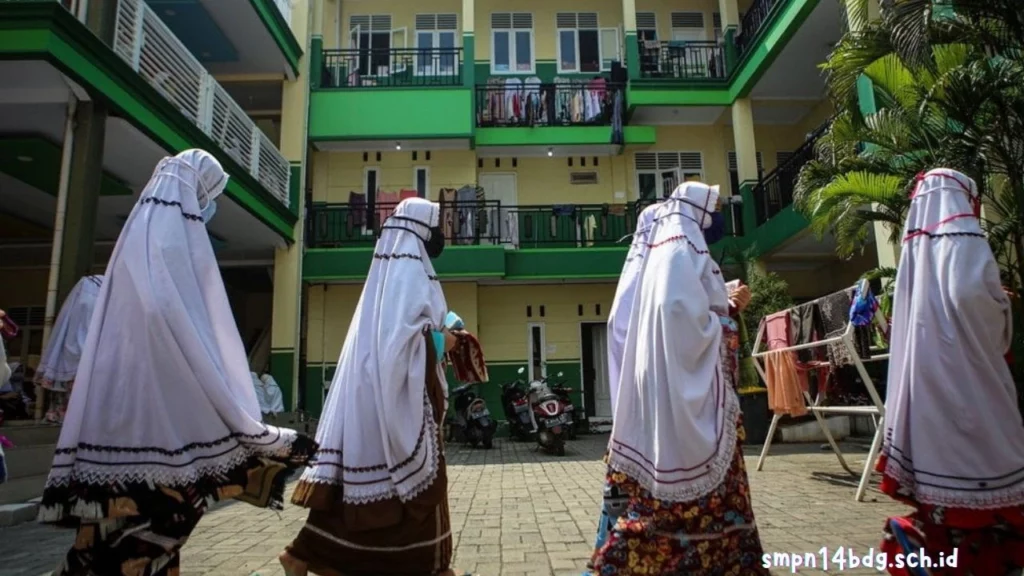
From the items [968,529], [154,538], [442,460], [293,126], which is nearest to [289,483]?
[442,460]

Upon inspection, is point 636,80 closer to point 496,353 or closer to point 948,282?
point 496,353

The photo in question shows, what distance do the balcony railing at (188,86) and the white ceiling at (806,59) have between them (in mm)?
9123

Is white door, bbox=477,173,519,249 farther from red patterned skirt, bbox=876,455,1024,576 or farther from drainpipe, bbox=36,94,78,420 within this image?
red patterned skirt, bbox=876,455,1024,576

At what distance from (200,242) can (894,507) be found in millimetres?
4647

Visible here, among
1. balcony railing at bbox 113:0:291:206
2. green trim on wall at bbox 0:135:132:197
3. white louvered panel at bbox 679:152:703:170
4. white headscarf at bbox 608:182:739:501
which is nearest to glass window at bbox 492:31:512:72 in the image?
white louvered panel at bbox 679:152:703:170

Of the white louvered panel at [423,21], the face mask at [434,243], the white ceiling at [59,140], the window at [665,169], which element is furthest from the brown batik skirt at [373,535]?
the white louvered panel at [423,21]

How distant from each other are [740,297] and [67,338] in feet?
20.3

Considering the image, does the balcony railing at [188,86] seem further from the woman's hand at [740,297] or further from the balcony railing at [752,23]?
the balcony railing at [752,23]

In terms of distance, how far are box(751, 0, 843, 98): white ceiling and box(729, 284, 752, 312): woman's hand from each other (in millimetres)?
8326

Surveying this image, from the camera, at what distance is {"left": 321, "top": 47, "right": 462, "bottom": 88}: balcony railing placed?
13.8m

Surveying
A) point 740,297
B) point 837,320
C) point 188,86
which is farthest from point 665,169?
point 740,297

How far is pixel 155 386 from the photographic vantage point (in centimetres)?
232

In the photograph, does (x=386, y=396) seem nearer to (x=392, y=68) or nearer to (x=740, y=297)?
(x=740, y=297)

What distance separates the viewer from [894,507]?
4.51m
